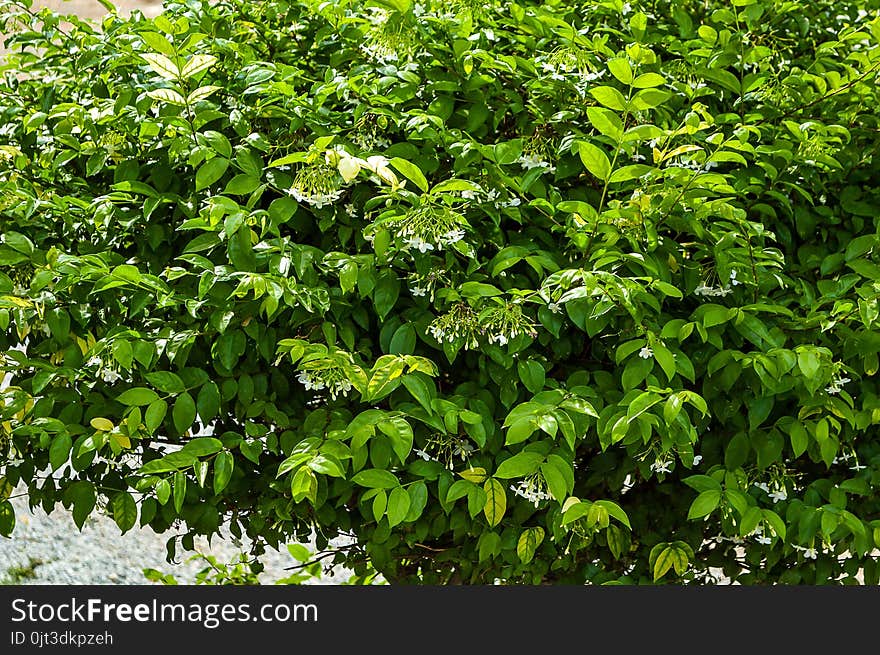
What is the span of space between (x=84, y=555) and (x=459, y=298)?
3.40 metres

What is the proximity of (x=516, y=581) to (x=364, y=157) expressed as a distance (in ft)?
3.08

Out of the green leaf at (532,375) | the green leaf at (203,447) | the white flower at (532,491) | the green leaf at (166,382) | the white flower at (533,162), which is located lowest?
the white flower at (532,491)

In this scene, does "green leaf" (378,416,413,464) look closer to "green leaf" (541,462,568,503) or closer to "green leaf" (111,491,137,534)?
"green leaf" (541,462,568,503)

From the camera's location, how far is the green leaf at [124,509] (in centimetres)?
171

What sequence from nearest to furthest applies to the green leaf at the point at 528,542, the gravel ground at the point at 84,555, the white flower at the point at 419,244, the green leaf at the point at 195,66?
the white flower at the point at 419,244, the green leaf at the point at 195,66, the green leaf at the point at 528,542, the gravel ground at the point at 84,555

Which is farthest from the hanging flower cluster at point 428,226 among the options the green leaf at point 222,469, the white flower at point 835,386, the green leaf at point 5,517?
the green leaf at point 5,517

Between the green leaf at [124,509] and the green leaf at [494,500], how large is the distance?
0.63 meters

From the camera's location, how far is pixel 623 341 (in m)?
1.73

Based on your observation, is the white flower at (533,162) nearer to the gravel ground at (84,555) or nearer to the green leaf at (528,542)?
the green leaf at (528,542)

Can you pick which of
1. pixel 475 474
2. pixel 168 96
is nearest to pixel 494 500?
pixel 475 474

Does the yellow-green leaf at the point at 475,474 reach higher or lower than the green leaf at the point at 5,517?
lower

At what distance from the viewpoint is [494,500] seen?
1618 mm

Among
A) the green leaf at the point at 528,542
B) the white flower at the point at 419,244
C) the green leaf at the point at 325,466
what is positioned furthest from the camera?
the green leaf at the point at 528,542

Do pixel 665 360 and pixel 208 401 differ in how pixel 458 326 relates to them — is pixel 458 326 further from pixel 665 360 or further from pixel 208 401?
pixel 208 401
